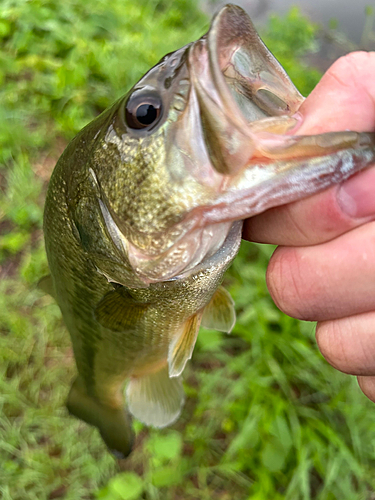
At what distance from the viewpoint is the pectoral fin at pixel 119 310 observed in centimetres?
110

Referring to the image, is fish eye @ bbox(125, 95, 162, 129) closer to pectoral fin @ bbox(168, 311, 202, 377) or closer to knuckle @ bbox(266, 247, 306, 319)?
knuckle @ bbox(266, 247, 306, 319)

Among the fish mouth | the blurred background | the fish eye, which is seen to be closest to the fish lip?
the fish mouth

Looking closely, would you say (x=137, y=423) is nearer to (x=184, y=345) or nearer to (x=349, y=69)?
(x=184, y=345)

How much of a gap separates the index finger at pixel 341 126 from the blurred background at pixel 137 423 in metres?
1.59

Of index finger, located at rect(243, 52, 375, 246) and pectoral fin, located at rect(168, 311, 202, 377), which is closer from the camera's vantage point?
index finger, located at rect(243, 52, 375, 246)

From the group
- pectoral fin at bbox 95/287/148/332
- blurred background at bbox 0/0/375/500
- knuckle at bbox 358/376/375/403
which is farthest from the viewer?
blurred background at bbox 0/0/375/500

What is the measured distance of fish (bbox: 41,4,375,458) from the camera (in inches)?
26.3

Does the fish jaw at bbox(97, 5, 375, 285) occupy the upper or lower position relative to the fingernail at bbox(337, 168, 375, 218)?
upper

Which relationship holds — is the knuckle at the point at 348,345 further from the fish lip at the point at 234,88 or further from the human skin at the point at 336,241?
the fish lip at the point at 234,88

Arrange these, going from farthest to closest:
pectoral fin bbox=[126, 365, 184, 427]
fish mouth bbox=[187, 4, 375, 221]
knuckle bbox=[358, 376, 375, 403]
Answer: pectoral fin bbox=[126, 365, 184, 427]
knuckle bbox=[358, 376, 375, 403]
fish mouth bbox=[187, 4, 375, 221]

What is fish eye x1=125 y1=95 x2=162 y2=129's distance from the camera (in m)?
0.80

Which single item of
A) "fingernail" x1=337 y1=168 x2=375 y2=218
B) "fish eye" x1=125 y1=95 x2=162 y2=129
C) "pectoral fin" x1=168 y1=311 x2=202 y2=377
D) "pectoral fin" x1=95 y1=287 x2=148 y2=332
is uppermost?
"fish eye" x1=125 y1=95 x2=162 y2=129

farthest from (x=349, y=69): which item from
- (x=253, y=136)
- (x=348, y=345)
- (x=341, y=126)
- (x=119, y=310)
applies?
(x=119, y=310)

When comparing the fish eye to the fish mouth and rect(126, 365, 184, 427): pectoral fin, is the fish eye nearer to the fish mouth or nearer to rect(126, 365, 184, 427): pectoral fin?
the fish mouth
